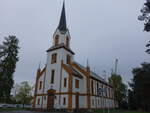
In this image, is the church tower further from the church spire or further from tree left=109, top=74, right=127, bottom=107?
tree left=109, top=74, right=127, bottom=107

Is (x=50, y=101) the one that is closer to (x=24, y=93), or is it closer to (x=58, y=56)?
(x=58, y=56)

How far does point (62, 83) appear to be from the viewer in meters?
29.8

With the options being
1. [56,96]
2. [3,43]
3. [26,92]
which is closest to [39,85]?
[56,96]

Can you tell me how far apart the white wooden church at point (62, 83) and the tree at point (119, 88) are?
26681mm

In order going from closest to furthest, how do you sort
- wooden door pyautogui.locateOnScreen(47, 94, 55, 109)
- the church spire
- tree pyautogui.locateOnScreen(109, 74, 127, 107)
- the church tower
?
wooden door pyautogui.locateOnScreen(47, 94, 55, 109), the church tower, the church spire, tree pyautogui.locateOnScreen(109, 74, 127, 107)

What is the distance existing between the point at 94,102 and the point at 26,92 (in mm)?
38455

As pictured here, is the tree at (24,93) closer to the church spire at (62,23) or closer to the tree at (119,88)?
the tree at (119,88)

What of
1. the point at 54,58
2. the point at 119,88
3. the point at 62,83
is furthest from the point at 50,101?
the point at 119,88

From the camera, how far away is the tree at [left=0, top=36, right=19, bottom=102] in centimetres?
3341

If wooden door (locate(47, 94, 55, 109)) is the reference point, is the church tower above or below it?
above

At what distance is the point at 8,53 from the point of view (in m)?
37.5

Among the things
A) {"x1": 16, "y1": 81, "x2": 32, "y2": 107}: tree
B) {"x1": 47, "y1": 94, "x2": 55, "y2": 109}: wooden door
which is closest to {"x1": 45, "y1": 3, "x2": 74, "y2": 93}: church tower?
{"x1": 47, "y1": 94, "x2": 55, "y2": 109}: wooden door

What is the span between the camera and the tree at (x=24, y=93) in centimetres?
6201

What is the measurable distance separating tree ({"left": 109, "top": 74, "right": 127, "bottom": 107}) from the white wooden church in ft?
87.5
